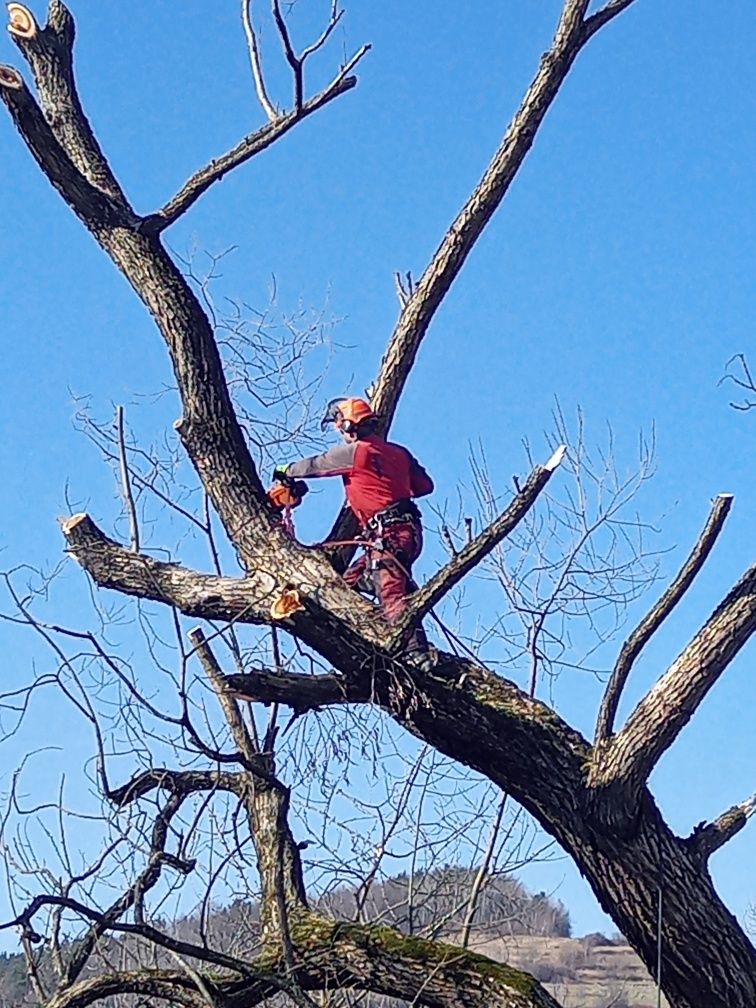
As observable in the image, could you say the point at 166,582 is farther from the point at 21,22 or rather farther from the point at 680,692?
the point at 21,22

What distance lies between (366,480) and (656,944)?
2.39 m

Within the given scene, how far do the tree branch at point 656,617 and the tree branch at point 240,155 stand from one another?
2.65m

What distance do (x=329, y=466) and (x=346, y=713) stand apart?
4.49ft

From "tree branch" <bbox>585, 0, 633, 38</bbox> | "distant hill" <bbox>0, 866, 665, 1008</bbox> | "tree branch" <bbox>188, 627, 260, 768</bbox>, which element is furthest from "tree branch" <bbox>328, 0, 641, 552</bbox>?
"distant hill" <bbox>0, 866, 665, 1008</bbox>

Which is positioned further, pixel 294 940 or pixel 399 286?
pixel 399 286

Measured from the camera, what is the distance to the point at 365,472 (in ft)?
22.6

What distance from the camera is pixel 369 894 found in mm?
6781

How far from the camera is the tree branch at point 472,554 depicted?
523 cm

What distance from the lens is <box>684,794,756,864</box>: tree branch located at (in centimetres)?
575

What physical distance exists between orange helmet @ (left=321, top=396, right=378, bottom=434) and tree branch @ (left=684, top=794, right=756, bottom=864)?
95.1 inches

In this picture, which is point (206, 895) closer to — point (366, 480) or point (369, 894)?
point (369, 894)

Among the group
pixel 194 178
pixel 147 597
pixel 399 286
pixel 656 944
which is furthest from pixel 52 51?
pixel 656 944

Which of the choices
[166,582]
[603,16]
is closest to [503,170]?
[603,16]

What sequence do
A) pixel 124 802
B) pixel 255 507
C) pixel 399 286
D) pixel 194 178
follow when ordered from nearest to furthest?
pixel 124 802
pixel 255 507
pixel 194 178
pixel 399 286
